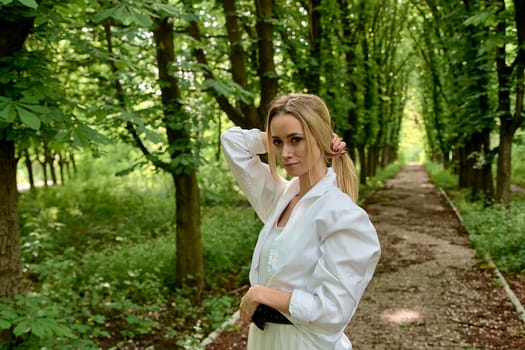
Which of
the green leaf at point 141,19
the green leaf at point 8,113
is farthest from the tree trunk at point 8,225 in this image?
the green leaf at point 141,19

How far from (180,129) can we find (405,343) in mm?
3861

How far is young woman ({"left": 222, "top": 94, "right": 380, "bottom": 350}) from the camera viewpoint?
176 centimetres

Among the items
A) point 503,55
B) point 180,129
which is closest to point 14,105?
point 180,129

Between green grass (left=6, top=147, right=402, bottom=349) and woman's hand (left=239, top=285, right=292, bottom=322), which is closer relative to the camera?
woman's hand (left=239, top=285, right=292, bottom=322)

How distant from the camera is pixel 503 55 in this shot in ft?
35.6

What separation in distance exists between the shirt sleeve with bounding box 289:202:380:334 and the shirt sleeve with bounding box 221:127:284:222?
0.66m

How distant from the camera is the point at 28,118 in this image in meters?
3.22

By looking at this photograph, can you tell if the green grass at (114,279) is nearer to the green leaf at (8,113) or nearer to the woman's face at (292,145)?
the green leaf at (8,113)

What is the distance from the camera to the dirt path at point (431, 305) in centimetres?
547

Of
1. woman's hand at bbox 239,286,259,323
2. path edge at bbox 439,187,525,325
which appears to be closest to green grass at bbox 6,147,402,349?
woman's hand at bbox 239,286,259,323

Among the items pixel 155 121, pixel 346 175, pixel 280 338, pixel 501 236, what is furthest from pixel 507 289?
pixel 280 338

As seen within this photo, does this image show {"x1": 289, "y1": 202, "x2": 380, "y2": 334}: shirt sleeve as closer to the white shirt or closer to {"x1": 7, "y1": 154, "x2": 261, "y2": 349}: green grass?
Result: the white shirt

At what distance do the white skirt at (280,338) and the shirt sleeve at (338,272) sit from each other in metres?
0.13

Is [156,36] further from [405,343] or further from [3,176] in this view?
[405,343]
